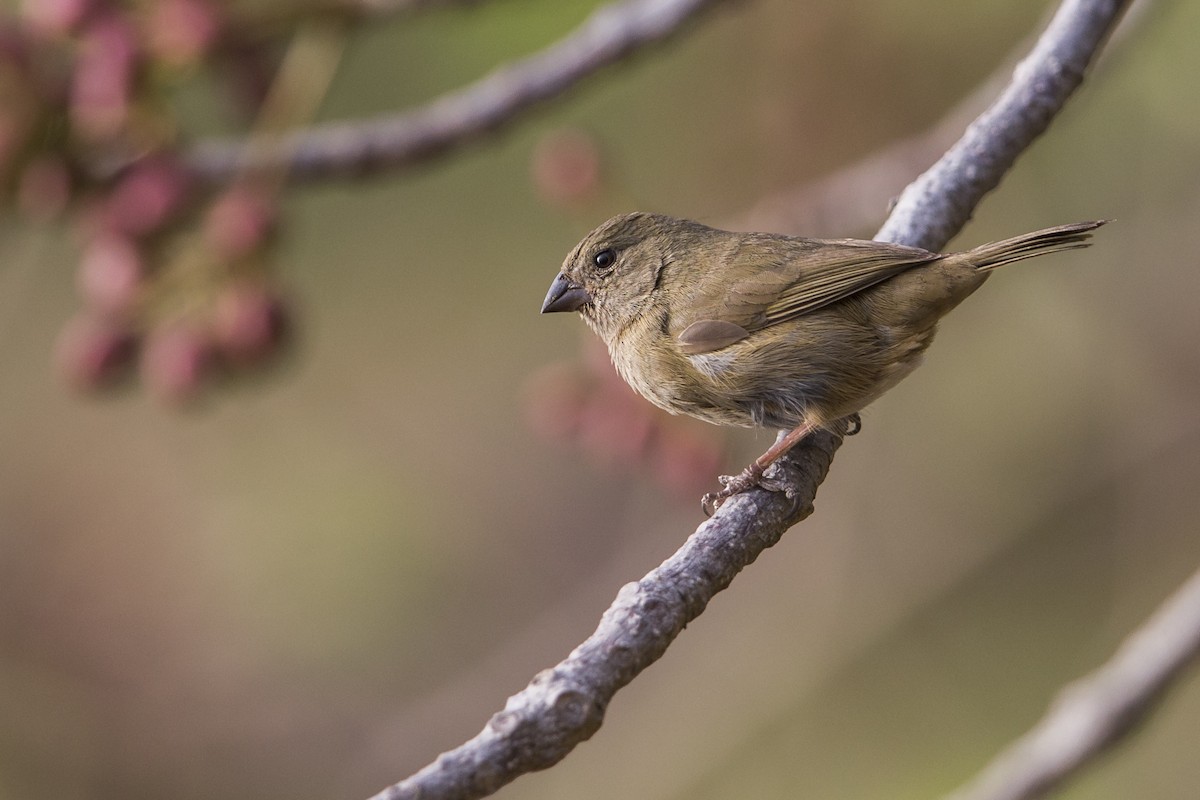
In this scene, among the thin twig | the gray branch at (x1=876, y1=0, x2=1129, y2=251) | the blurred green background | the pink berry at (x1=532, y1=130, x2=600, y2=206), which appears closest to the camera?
the gray branch at (x1=876, y1=0, x2=1129, y2=251)

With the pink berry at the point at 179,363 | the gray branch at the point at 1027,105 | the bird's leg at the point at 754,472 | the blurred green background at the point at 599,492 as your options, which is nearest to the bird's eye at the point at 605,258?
the blurred green background at the point at 599,492

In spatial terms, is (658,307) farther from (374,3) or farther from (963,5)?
(963,5)

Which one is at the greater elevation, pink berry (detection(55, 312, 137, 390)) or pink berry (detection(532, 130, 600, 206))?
pink berry (detection(55, 312, 137, 390))

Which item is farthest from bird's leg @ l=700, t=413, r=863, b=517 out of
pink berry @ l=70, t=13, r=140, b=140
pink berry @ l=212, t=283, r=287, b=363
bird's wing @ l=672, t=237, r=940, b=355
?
pink berry @ l=70, t=13, r=140, b=140

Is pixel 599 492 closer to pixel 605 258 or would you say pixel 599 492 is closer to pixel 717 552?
pixel 605 258

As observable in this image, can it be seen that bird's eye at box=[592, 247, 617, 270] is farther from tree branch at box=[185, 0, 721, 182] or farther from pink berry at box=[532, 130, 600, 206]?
tree branch at box=[185, 0, 721, 182]

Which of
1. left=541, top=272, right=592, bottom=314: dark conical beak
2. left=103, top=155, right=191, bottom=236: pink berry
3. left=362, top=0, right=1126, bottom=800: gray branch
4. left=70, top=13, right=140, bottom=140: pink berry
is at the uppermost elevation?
left=70, top=13, right=140, bottom=140: pink berry

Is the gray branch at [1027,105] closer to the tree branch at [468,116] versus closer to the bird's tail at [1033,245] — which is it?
the bird's tail at [1033,245]

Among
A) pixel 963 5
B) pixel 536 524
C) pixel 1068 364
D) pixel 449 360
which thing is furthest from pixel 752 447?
pixel 449 360
